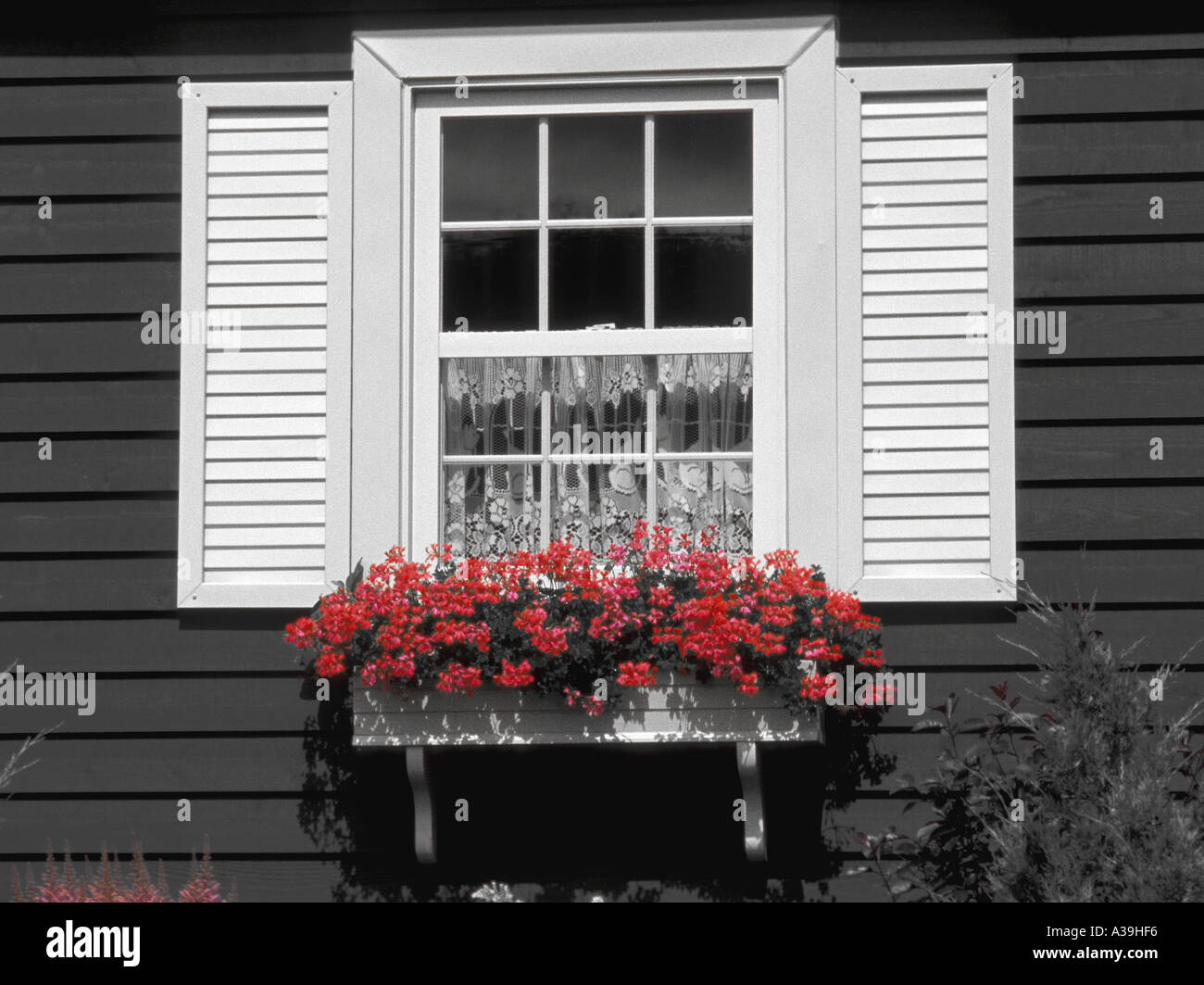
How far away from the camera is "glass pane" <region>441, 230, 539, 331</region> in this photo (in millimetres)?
5293

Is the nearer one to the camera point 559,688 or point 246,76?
point 559,688

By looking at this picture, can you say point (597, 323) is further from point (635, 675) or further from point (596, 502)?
point (635, 675)

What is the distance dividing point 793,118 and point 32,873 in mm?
3215

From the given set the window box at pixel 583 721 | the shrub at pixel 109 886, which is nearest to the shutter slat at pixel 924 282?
the window box at pixel 583 721

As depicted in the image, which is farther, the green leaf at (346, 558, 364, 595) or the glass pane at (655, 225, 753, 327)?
the glass pane at (655, 225, 753, 327)

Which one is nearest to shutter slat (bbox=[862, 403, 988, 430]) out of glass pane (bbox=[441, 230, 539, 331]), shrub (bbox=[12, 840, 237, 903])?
glass pane (bbox=[441, 230, 539, 331])

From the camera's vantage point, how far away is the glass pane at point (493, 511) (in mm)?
5211

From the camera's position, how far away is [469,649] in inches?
188

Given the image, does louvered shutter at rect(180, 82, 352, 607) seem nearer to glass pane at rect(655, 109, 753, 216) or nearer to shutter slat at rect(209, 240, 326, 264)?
shutter slat at rect(209, 240, 326, 264)

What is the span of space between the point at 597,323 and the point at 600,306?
6 centimetres

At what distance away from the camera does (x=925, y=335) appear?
5.13m

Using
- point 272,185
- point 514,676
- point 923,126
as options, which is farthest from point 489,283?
point 923,126
